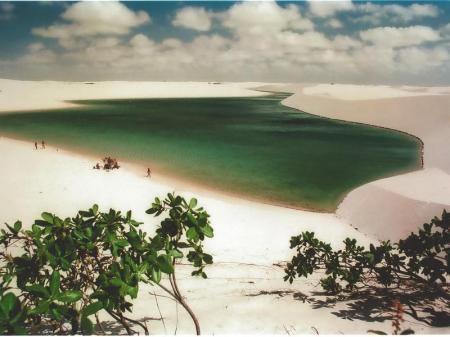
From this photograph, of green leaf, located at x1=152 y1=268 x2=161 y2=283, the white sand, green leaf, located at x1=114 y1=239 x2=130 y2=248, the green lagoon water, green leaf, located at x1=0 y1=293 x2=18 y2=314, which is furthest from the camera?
the white sand

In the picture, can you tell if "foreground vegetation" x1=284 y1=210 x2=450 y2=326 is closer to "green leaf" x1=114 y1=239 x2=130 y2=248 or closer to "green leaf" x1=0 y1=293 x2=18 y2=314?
"green leaf" x1=114 y1=239 x2=130 y2=248

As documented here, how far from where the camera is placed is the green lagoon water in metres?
14.4

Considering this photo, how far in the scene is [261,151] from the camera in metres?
21.4

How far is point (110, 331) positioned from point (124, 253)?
1658 millimetres

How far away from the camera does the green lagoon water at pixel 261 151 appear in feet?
47.2

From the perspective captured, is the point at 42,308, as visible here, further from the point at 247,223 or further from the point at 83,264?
the point at 247,223

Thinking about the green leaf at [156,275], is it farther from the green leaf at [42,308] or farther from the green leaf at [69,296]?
the green leaf at [42,308]

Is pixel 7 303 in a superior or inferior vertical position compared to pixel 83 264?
superior

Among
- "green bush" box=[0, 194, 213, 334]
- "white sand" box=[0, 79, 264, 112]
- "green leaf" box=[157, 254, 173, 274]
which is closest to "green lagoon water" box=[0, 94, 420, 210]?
"green bush" box=[0, 194, 213, 334]

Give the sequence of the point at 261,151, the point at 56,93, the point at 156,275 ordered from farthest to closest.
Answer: the point at 56,93
the point at 261,151
the point at 156,275

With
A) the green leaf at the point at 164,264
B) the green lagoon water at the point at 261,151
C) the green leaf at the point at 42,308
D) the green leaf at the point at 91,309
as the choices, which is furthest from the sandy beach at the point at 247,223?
the green leaf at the point at 42,308

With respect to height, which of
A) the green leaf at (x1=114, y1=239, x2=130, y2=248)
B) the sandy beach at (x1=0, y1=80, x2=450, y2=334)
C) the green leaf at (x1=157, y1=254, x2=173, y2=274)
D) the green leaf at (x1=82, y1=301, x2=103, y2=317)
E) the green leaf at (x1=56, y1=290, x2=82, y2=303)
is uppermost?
the green leaf at (x1=114, y1=239, x2=130, y2=248)

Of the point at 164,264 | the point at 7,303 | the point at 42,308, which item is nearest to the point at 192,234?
the point at 164,264

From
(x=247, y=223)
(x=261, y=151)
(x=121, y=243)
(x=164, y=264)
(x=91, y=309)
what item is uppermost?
(x=121, y=243)
